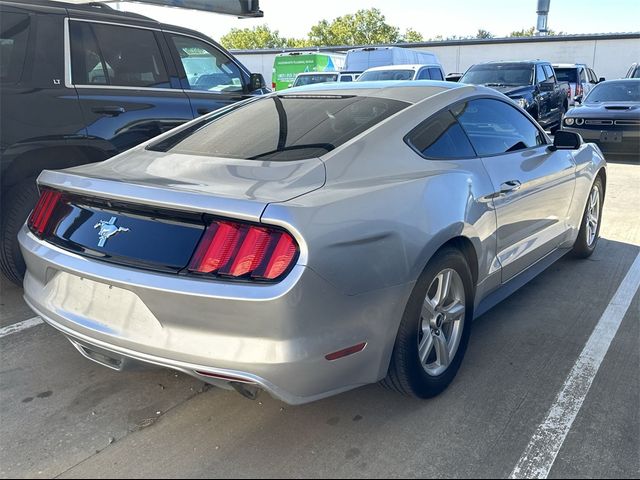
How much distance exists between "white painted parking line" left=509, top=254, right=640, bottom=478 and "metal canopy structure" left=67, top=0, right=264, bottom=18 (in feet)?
17.9

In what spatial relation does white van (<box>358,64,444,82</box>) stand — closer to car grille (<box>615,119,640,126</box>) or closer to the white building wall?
car grille (<box>615,119,640,126</box>)

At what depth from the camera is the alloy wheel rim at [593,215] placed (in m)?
5.00

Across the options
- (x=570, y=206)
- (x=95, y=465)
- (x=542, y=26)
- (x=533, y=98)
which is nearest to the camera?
(x=95, y=465)

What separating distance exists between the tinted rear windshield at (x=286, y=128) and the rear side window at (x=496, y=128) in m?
0.54

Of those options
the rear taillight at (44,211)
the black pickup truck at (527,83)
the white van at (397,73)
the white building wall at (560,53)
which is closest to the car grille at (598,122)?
the black pickup truck at (527,83)

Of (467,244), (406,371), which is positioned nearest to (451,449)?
(406,371)

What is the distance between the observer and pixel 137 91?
4.80 meters

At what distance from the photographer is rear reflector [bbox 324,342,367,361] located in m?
2.27

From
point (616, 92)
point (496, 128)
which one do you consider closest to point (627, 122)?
point (616, 92)

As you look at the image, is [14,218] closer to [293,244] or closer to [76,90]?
[76,90]

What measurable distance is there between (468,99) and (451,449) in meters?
2.06

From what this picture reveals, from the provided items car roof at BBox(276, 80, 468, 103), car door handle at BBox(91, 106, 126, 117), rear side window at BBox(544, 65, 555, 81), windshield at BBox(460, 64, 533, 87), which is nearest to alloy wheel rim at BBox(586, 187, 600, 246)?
car roof at BBox(276, 80, 468, 103)

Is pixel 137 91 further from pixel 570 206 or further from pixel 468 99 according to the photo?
pixel 570 206

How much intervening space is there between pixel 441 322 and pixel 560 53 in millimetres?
32173
